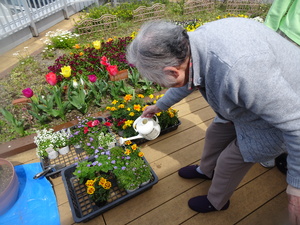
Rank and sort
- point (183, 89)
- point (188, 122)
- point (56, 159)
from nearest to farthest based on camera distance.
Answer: point (183, 89)
point (56, 159)
point (188, 122)

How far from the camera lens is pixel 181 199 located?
5.21 ft

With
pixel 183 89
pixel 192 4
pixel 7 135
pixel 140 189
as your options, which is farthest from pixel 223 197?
pixel 192 4

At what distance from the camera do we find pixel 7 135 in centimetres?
208

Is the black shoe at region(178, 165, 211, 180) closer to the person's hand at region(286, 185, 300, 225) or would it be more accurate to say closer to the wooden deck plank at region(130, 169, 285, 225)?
the wooden deck plank at region(130, 169, 285, 225)

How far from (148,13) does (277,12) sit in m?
3.64

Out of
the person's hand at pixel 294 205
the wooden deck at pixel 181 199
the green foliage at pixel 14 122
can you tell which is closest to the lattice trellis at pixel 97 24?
the green foliage at pixel 14 122

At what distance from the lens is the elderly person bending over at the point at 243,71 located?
Answer: 699mm

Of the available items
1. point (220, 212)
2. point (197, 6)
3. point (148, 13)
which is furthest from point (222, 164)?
point (197, 6)

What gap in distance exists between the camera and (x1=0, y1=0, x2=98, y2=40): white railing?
383 centimetres

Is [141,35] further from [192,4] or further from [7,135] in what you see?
[192,4]

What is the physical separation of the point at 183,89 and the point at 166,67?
50 centimetres

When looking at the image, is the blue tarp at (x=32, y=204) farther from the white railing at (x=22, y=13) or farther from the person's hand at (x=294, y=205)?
the white railing at (x=22, y=13)

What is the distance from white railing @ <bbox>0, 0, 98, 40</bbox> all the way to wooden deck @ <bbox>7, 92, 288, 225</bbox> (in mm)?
3155

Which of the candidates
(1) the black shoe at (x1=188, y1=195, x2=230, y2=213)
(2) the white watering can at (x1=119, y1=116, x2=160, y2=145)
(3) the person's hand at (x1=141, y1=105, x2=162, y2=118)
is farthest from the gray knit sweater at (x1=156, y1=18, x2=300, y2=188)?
(2) the white watering can at (x1=119, y1=116, x2=160, y2=145)
